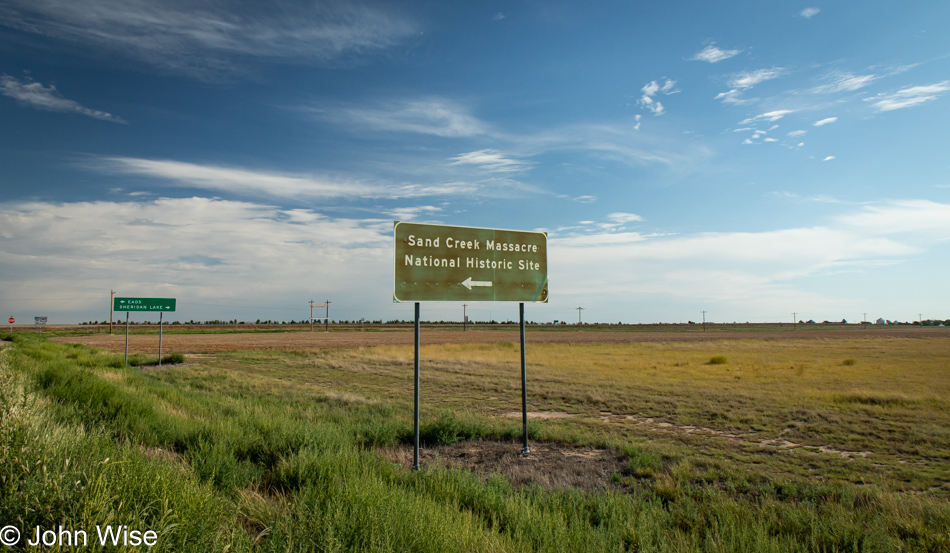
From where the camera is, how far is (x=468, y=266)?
9.09 metres

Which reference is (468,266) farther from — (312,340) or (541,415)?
(312,340)

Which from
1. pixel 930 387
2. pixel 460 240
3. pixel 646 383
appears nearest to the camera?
pixel 460 240

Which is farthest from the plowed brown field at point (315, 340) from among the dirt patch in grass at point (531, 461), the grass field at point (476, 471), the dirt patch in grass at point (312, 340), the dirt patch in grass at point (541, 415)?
the dirt patch in grass at point (531, 461)

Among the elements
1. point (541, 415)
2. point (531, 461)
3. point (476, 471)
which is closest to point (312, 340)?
point (541, 415)

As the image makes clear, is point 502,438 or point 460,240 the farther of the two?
A: point 502,438

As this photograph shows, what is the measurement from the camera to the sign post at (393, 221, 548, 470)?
8516 mm

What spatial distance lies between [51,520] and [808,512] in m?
6.80

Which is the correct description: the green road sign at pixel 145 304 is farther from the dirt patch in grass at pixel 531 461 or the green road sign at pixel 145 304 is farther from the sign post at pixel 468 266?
the sign post at pixel 468 266

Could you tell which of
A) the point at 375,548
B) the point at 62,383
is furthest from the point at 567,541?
the point at 62,383

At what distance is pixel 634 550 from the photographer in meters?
4.53

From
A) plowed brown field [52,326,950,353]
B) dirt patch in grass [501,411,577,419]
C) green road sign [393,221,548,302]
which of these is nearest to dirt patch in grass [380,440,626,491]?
green road sign [393,221,548,302]

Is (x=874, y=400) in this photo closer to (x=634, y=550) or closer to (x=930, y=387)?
(x=930, y=387)

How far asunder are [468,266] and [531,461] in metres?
3.64

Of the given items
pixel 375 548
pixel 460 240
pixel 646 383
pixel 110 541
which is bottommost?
pixel 646 383
